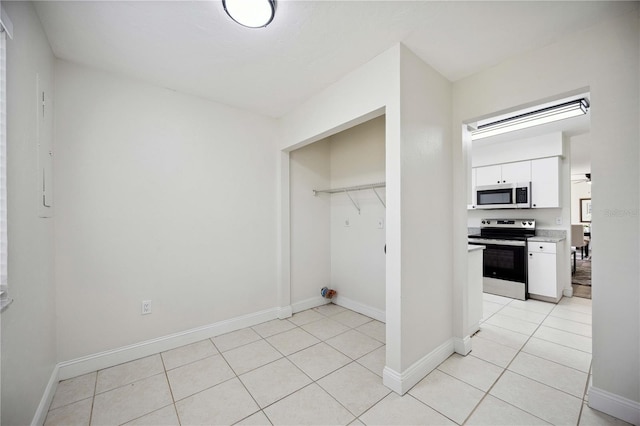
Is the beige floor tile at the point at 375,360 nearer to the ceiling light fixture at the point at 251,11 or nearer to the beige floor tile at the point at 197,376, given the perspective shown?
the beige floor tile at the point at 197,376

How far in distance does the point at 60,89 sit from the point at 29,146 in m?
0.86

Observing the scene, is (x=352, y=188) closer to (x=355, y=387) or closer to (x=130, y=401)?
(x=355, y=387)

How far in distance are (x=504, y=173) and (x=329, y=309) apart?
3673 mm

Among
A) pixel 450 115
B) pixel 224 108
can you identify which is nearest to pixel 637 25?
pixel 450 115

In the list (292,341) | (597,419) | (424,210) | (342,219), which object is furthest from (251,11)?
(597,419)

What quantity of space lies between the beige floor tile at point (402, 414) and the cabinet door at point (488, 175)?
4.05 m

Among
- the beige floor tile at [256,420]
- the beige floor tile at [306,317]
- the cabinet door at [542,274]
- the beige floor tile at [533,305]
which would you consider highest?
the cabinet door at [542,274]

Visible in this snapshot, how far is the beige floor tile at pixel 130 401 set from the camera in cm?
163

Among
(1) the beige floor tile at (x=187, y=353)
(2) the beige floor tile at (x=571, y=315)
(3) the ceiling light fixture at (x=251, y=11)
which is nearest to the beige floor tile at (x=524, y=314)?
(2) the beige floor tile at (x=571, y=315)

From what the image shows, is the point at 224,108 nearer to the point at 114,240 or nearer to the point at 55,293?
the point at 114,240

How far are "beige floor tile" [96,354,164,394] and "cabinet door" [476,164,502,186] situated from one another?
5205 millimetres

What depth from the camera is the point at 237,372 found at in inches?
82.0

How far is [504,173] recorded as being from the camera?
173 inches

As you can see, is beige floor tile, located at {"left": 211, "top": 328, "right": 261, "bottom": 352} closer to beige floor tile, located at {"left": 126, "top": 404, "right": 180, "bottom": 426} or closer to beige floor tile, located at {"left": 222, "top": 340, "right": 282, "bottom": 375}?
beige floor tile, located at {"left": 222, "top": 340, "right": 282, "bottom": 375}
